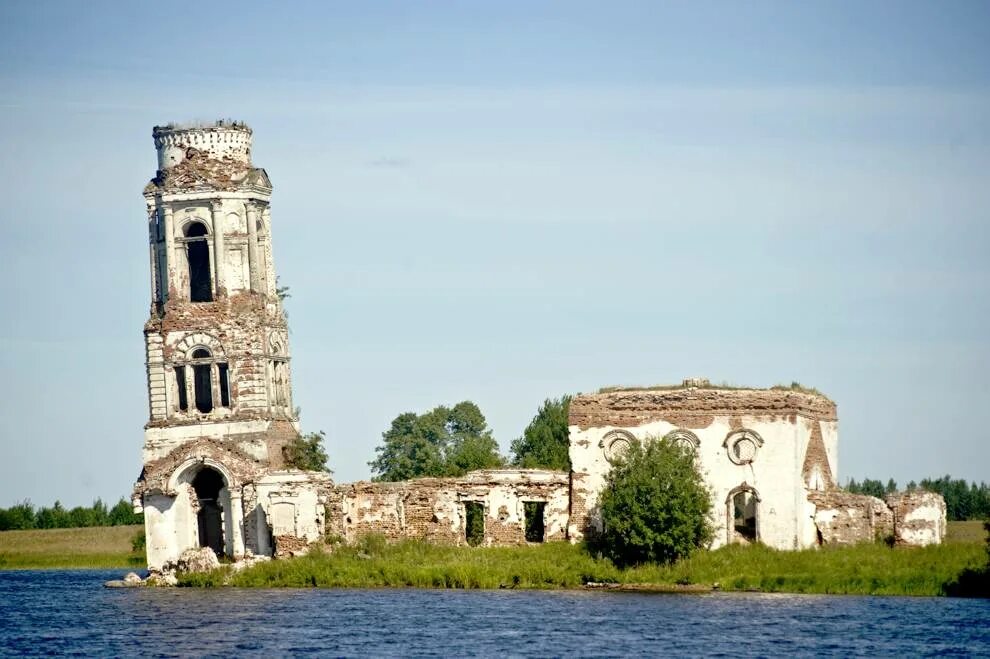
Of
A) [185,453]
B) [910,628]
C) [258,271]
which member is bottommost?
[910,628]

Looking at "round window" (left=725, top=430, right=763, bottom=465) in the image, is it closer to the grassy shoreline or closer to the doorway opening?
the doorway opening

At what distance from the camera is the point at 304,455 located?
5166 centimetres

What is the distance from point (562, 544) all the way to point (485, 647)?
11.1m

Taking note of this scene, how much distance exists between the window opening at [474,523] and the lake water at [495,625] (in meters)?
3.84

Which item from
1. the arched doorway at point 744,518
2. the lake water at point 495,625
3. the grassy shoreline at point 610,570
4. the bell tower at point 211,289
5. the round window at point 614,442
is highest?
the bell tower at point 211,289

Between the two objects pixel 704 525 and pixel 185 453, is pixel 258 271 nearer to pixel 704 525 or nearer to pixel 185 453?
pixel 185 453

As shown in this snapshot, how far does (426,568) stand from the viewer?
149 feet

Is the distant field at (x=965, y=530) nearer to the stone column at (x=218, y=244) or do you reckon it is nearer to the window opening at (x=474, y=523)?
the window opening at (x=474, y=523)

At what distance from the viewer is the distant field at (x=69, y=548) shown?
214 feet

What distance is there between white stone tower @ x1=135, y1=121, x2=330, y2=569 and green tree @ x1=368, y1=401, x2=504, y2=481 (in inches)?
248

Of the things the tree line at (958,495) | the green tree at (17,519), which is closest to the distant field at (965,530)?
the tree line at (958,495)

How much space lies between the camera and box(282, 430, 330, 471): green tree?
169 feet

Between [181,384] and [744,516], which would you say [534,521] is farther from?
[181,384]

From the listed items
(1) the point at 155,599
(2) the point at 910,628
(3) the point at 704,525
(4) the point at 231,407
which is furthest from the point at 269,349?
(2) the point at 910,628
